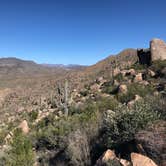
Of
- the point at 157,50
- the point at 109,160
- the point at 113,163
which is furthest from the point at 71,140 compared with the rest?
the point at 157,50

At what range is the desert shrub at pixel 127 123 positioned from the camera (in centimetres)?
635

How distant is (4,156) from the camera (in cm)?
838

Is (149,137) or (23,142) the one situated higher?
(149,137)

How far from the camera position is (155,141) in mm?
5277

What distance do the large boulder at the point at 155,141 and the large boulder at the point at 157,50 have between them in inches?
596

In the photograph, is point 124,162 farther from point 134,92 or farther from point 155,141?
point 134,92

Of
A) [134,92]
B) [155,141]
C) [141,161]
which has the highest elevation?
[155,141]

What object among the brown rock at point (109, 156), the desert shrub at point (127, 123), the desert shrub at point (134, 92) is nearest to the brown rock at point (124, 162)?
the brown rock at point (109, 156)

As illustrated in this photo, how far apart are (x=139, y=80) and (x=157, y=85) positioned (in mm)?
2793

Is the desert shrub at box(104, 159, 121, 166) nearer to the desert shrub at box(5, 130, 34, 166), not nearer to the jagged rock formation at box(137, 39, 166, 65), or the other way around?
the desert shrub at box(5, 130, 34, 166)

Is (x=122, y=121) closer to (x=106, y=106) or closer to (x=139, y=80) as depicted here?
(x=106, y=106)

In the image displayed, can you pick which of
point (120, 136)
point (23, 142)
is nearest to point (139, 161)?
point (120, 136)

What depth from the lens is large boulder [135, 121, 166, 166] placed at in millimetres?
5109

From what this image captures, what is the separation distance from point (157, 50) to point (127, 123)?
15.3m
